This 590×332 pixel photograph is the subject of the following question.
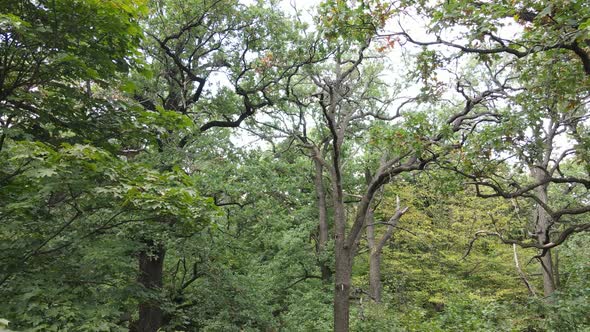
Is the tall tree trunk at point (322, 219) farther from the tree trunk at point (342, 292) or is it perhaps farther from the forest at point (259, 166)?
the tree trunk at point (342, 292)

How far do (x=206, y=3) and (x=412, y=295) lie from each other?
12.2 metres

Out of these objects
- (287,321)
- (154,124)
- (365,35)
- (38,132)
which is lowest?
(287,321)

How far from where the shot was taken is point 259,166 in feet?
→ 36.0

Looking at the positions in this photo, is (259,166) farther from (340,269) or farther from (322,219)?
(322,219)

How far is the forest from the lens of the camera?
4250 millimetres

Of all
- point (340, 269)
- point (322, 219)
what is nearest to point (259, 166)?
point (340, 269)

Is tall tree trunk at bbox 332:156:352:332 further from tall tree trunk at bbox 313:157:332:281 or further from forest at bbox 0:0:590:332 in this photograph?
tall tree trunk at bbox 313:157:332:281

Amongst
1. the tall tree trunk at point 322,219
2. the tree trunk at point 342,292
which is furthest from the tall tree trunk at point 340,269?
the tall tree trunk at point 322,219

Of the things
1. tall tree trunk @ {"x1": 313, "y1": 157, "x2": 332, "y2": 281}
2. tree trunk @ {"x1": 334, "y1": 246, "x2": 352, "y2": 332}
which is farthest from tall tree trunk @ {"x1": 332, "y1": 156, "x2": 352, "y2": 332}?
tall tree trunk @ {"x1": 313, "y1": 157, "x2": 332, "y2": 281}

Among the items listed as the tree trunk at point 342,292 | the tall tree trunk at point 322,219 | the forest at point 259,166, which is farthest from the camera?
the tall tree trunk at point 322,219

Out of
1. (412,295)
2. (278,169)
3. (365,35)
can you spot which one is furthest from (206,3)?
(412,295)

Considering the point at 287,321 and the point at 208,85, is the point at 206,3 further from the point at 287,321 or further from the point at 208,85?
the point at 287,321

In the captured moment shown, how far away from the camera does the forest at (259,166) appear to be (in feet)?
13.9

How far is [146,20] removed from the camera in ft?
30.2
